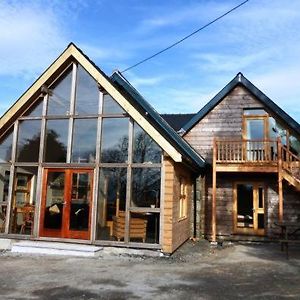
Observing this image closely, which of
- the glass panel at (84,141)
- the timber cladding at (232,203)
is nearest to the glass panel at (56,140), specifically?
the glass panel at (84,141)

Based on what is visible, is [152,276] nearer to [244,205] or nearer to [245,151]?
[245,151]

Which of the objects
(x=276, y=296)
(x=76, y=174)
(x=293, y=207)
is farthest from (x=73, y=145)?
(x=293, y=207)

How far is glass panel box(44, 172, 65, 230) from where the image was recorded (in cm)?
1145

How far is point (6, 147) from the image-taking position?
12430 millimetres

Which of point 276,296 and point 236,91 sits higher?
point 236,91

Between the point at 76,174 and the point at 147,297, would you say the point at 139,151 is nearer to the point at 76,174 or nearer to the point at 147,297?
the point at 76,174

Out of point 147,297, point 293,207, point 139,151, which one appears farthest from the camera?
point 293,207

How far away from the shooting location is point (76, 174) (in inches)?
453

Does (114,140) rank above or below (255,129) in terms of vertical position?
below

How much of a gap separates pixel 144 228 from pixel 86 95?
14.1 feet

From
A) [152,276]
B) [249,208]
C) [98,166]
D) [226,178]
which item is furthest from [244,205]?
[152,276]

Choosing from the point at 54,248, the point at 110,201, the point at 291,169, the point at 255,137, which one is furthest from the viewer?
the point at 255,137

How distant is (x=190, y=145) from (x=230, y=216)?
10.3 ft

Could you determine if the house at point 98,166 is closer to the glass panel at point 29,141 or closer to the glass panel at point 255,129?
the glass panel at point 29,141
